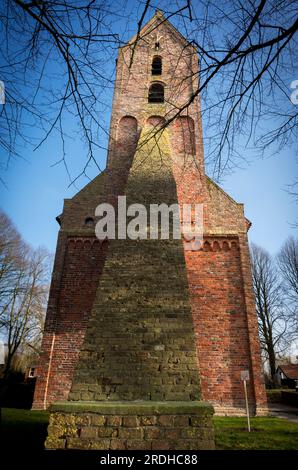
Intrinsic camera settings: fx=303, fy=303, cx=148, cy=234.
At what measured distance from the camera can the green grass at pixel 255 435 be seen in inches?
217

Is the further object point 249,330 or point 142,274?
point 249,330

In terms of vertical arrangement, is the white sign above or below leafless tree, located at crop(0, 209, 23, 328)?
below

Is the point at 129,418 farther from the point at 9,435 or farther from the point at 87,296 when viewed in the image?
the point at 87,296

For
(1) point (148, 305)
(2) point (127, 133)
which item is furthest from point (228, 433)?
(2) point (127, 133)

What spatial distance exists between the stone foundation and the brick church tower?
13 millimetres

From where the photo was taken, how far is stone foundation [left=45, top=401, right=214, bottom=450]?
12.0 ft

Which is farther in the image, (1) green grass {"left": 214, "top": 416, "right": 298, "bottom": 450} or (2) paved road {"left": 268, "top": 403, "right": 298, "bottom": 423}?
(2) paved road {"left": 268, "top": 403, "right": 298, "bottom": 423}

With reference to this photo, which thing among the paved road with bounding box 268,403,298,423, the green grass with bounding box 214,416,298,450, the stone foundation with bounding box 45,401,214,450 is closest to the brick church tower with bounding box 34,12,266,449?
the stone foundation with bounding box 45,401,214,450

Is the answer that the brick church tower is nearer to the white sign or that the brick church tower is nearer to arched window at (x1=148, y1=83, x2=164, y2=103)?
arched window at (x1=148, y1=83, x2=164, y2=103)

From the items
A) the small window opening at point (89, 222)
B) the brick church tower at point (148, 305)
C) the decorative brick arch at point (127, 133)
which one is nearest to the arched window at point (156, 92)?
the brick church tower at point (148, 305)

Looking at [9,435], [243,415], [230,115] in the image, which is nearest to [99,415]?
[9,435]

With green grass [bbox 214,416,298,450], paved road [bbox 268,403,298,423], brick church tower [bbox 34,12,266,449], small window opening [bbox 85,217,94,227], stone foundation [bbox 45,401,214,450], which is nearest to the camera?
stone foundation [bbox 45,401,214,450]
